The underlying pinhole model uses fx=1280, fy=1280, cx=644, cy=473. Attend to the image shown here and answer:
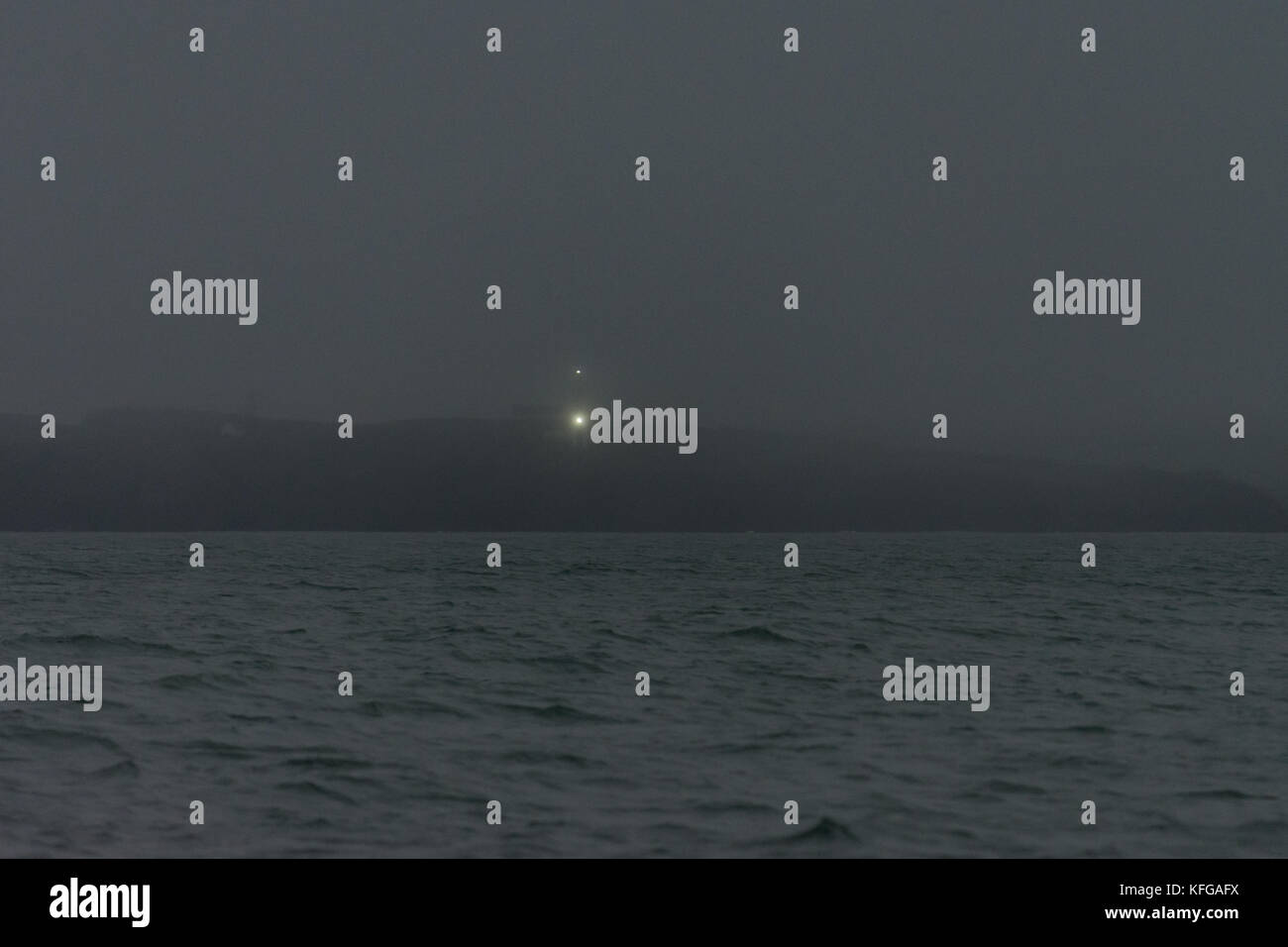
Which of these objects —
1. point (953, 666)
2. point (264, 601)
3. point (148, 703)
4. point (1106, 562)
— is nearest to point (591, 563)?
point (1106, 562)

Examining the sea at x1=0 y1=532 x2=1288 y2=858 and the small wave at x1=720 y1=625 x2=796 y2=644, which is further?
the small wave at x1=720 y1=625 x2=796 y2=644

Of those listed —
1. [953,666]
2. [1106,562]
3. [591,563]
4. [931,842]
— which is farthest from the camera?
[1106,562]

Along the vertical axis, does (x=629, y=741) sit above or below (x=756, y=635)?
below

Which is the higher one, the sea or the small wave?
the small wave

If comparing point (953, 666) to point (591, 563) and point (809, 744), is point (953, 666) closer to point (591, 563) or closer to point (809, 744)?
point (809, 744)

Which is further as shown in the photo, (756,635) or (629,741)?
(756,635)

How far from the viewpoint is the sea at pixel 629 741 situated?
15156mm

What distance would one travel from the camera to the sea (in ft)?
49.7

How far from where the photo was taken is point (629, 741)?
2103cm

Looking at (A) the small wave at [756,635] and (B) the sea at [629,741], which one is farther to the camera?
(A) the small wave at [756,635]

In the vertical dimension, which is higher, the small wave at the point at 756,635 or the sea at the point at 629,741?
the small wave at the point at 756,635

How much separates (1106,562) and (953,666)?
92974 millimetres
